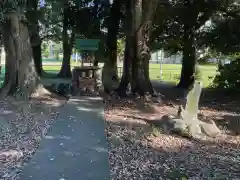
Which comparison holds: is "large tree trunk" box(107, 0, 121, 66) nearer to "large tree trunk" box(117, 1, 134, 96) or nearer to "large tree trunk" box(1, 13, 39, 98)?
"large tree trunk" box(117, 1, 134, 96)

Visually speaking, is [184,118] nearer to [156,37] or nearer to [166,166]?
[166,166]

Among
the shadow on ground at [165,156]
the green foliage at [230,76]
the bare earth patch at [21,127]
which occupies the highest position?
the green foliage at [230,76]

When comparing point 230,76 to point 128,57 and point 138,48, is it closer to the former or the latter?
point 138,48

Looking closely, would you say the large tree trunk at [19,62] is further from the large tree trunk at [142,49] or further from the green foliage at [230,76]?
the green foliage at [230,76]

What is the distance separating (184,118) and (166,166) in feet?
10.5

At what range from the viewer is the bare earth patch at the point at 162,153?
5.48 m

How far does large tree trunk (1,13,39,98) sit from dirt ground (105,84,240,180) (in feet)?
10.4

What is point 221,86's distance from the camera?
55.8 ft

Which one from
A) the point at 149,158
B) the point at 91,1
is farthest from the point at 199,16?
the point at 149,158

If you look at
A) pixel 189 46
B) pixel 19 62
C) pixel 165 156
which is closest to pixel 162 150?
pixel 165 156

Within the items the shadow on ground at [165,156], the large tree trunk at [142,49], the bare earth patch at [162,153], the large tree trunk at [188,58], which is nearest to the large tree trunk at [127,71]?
the large tree trunk at [142,49]

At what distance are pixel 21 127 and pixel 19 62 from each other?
477cm

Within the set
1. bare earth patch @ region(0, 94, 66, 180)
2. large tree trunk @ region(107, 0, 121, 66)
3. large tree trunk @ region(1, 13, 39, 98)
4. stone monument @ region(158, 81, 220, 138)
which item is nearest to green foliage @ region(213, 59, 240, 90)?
large tree trunk @ region(107, 0, 121, 66)

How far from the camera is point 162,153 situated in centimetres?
669
